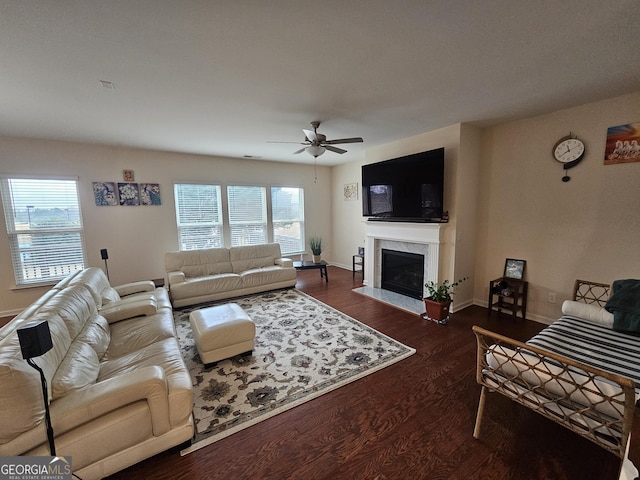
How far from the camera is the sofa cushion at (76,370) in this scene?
1411 mm

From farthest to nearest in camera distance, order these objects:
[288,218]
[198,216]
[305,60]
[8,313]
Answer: [288,218] < [198,216] < [8,313] < [305,60]

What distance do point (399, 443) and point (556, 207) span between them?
333cm

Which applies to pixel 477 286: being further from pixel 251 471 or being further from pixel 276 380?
pixel 251 471

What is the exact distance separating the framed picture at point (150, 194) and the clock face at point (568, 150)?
20.4 ft

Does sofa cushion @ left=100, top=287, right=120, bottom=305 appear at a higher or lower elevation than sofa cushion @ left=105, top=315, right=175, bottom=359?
higher

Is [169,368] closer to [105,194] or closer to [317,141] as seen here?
[317,141]

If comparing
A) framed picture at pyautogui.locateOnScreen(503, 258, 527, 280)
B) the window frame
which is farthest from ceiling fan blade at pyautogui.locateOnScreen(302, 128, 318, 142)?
framed picture at pyautogui.locateOnScreen(503, 258, 527, 280)

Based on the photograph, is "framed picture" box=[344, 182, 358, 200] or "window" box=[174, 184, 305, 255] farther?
"framed picture" box=[344, 182, 358, 200]

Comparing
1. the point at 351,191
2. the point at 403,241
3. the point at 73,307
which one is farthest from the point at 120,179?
the point at 403,241

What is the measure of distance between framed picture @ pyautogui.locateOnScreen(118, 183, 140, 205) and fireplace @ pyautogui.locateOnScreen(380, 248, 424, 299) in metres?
4.67

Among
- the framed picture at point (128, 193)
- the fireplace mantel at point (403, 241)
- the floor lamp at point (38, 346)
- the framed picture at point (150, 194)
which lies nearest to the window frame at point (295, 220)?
the fireplace mantel at point (403, 241)

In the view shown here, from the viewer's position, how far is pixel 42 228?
3.99 meters

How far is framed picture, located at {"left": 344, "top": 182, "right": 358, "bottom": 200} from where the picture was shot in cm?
606

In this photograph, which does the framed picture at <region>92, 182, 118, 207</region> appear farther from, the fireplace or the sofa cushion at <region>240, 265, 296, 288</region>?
the fireplace
